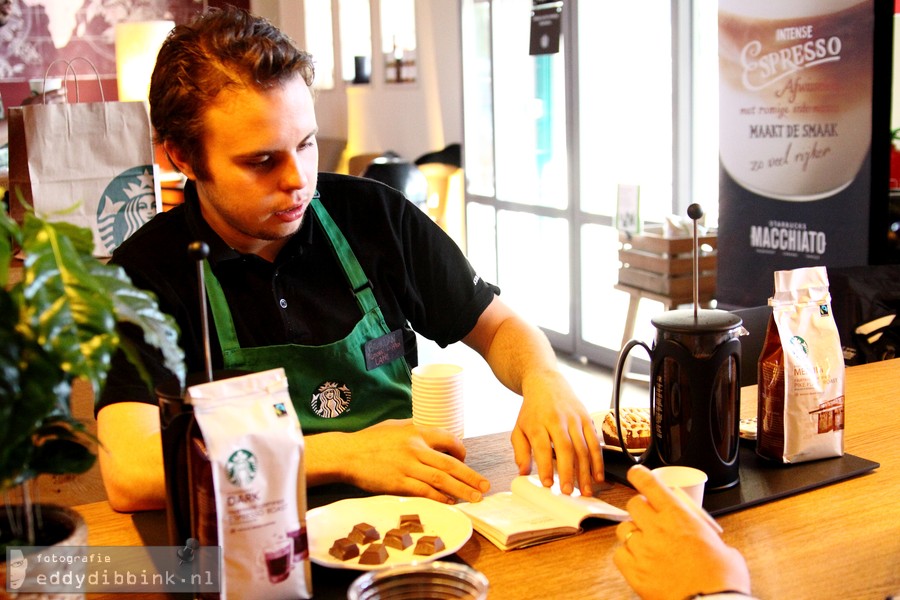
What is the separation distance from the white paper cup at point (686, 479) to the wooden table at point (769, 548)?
2.9 inches

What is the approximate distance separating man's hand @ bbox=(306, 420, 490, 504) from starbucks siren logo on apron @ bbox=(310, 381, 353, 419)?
0.34 metres

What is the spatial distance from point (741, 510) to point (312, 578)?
1.83ft

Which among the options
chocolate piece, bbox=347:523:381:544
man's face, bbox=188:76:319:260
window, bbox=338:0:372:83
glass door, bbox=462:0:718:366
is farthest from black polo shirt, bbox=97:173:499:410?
window, bbox=338:0:372:83

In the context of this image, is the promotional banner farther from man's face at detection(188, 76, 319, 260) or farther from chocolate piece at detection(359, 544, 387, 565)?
chocolate piece at detection(359, 544, 387, 565)

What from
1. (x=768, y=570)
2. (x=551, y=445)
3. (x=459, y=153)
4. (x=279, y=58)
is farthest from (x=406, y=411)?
(x=459, y=153)

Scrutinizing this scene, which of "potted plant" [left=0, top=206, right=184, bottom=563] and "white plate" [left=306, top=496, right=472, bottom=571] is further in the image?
"white plate" [left=306, top=496, right=472, bottom=571]

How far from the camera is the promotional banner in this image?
119 inches

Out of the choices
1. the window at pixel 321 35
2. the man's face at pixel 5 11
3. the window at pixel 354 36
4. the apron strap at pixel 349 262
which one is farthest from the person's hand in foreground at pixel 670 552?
the man's face at pixel 5 11

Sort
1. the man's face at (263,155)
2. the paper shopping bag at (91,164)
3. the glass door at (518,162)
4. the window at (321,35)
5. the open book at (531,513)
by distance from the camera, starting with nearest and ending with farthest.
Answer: the open book at (531,513)
the man's face at (263,155)
the paper shopping bag at (91,164)
the glass door at (518,162)
the window at (321,35)

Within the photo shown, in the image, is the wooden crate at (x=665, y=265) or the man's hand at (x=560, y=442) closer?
the man's hand at (x=560, y=442)

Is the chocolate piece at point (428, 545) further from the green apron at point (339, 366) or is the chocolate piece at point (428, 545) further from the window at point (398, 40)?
the window at point (398, 40)

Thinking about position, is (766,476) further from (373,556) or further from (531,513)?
(373,556)

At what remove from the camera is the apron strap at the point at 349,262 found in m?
1.85

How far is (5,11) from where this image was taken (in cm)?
874
